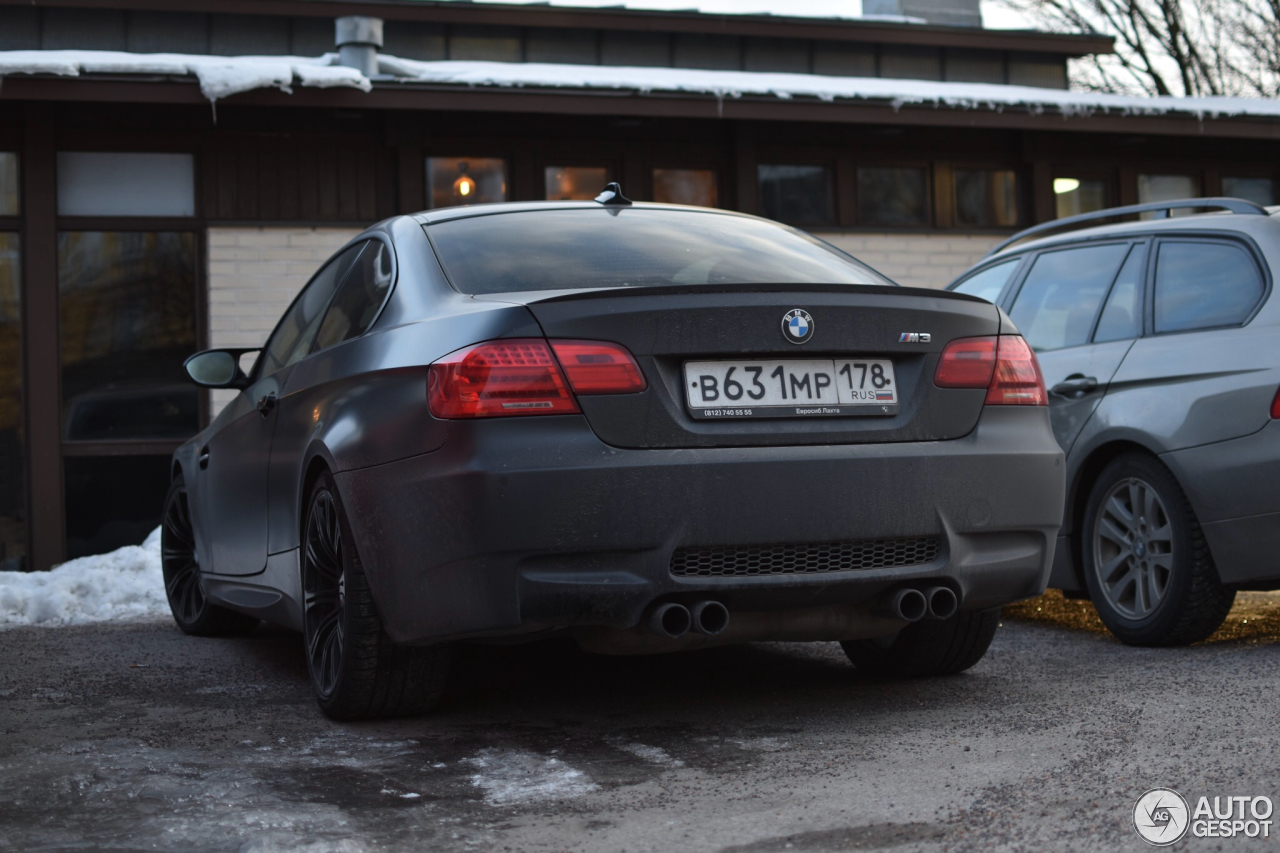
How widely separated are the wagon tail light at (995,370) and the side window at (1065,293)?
1867 millimetres

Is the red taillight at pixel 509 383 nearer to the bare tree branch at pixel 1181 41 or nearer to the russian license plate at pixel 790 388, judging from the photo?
the russian license plate at pixel 790 388

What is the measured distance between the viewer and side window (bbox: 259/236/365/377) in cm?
495

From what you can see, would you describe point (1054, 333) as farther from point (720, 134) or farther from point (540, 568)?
point (720, 134)

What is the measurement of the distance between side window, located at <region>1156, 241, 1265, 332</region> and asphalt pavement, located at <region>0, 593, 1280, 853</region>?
117 cm

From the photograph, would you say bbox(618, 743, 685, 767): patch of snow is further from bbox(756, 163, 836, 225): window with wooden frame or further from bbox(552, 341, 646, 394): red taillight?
bbox(756, 163, 836, 225): window with wooden frame

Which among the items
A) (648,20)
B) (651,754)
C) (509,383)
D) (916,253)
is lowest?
(651,754)

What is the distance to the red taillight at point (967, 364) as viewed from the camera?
3875 mm

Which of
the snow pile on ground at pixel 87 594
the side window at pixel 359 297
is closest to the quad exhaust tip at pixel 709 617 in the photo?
the side window at pixel 359 297

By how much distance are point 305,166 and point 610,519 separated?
28.7 feet

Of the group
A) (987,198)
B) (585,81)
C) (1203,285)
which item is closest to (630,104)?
(585,81)

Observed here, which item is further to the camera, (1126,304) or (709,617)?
(1126,304)

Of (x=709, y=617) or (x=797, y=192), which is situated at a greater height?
(x=797, y=192)

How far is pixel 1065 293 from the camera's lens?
609cm

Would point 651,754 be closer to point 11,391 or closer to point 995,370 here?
point 995,370
